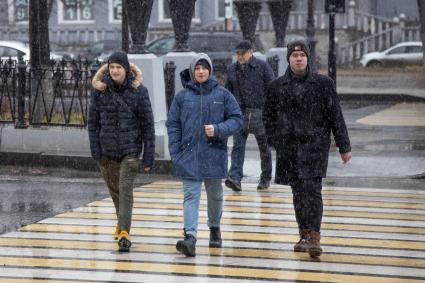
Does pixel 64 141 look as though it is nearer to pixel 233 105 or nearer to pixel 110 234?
pixel 110 234

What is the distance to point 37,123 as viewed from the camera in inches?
732

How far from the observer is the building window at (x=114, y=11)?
189 ft

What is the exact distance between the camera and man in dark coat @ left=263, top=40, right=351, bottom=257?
1041 centimetres

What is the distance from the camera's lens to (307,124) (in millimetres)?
10430

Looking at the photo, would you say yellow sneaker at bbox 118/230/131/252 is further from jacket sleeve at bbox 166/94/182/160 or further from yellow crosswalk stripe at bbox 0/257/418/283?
jacket sleeve at bbox 166/94/182/160

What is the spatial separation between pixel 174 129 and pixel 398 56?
41948 millimetres

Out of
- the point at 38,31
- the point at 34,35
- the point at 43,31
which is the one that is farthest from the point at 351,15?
the point at 34,35

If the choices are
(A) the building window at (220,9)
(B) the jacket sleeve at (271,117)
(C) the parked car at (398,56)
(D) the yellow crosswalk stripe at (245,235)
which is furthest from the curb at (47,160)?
(A) the building window at (220,9)

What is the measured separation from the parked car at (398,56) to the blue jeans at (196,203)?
41.0 m

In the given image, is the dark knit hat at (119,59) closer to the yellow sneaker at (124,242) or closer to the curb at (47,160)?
the yellow sneaker at (124,242)

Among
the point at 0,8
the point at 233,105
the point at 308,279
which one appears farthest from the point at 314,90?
the point at 0,8

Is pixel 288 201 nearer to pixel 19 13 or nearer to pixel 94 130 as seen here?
pixel 94 130

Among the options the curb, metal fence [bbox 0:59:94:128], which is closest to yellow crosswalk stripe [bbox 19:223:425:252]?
the curb

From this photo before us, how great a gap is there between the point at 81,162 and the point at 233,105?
716 centimetres
